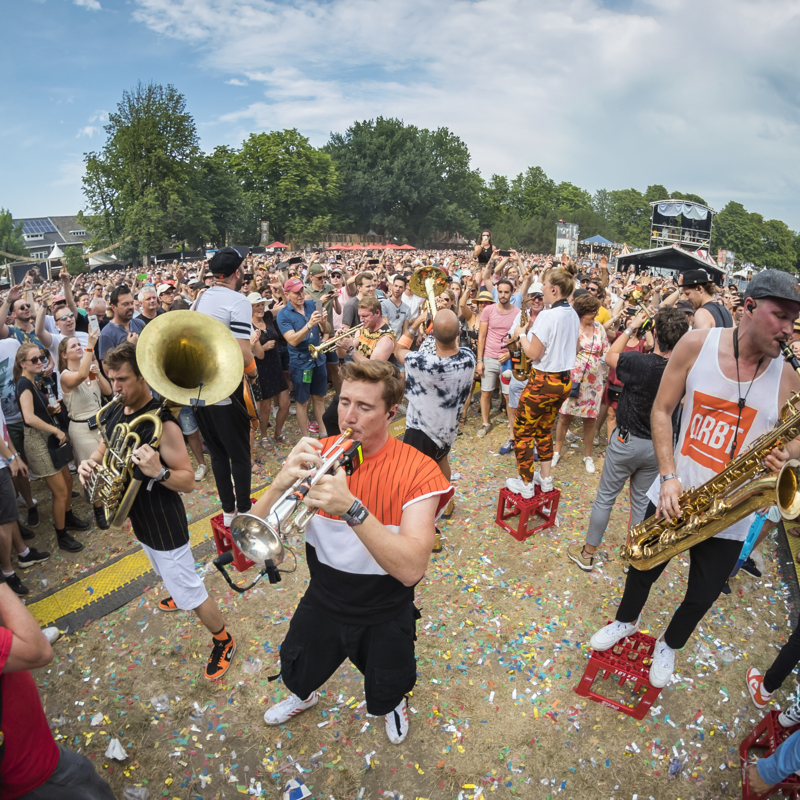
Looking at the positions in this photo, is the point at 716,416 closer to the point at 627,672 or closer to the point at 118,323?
the point at 627,672

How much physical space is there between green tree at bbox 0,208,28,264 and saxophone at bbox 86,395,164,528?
247 ft

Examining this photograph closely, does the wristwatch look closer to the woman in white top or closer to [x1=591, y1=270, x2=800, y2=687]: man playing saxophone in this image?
[x1=591, y1=270, x2=800, y2=687]: man playing saxophone

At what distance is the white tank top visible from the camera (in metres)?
2.75

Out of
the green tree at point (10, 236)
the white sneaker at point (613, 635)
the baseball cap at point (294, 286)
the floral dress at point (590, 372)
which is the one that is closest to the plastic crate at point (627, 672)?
the white sneaker at point (613, 635)

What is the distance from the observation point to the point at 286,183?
57.3 m

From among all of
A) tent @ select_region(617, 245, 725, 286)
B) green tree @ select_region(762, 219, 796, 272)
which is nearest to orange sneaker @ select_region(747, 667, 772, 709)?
tent @ select_region(617, 245, 725, 286)

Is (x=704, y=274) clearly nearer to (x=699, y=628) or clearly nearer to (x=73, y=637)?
(x=699, y=628)

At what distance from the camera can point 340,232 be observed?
2520 inches

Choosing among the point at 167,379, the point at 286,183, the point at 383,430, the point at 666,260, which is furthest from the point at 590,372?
the point at 286,183

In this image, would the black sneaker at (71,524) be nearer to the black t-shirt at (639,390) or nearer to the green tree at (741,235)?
the black t-shirt at (639,390)

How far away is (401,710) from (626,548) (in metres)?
1.93

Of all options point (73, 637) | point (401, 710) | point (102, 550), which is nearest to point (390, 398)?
point (401, 710)

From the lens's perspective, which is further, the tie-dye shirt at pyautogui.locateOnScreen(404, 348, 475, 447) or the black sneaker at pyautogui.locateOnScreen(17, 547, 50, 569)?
the black sneaker at pyautogui.locateOnScreen(17, 547, 50, 569)

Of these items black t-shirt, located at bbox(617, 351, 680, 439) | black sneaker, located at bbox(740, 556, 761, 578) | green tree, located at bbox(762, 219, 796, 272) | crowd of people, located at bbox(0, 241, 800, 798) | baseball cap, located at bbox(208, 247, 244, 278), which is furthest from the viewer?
green tree, located at bbox(762, 219, 796, 272)
